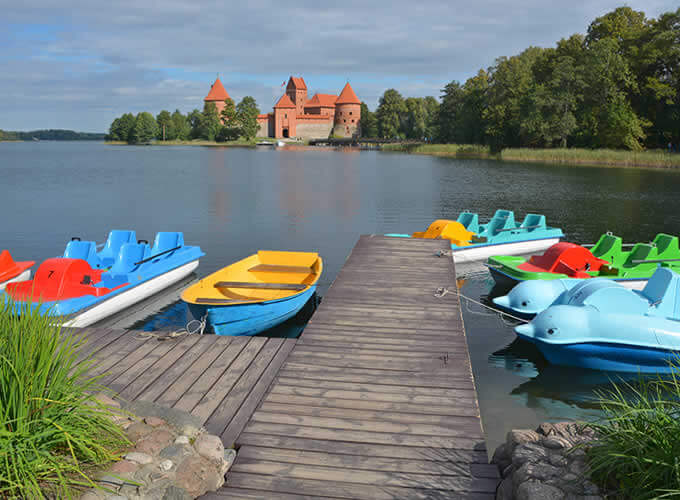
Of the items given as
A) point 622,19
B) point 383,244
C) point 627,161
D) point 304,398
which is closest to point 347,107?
point 622,19

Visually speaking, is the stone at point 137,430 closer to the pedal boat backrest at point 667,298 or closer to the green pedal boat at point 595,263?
the pedal boat backrest at point 667,298

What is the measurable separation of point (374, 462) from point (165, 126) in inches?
5528

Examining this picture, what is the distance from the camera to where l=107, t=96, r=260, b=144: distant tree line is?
11669 cm

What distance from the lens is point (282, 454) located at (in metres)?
3.86

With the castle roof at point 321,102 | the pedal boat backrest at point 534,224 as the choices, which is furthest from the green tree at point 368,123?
the pedal boat backrest at point 534,224

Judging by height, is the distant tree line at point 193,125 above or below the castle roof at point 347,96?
below

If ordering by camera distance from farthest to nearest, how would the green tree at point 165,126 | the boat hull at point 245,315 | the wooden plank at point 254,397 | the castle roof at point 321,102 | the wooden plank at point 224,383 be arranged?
the green tree at point 165,126 → the castle roof at point 321,102 → the boat hull at point 245,315 → the wooden plank at point 224,383 → the wooden plank at point 254,397

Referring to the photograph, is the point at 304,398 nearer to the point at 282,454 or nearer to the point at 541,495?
the point at 282,454

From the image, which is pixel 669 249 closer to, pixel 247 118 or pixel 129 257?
pixel 129 257

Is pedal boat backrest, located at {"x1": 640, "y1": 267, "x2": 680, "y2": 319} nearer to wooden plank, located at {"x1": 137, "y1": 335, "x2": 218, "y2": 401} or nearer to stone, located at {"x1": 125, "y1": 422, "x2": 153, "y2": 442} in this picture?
wooden plank, located at {"x1": 137, "y1": 335, "x2": 218, "y2": 401}

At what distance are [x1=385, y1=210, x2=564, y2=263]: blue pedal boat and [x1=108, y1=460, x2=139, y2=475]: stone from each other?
10976 mm

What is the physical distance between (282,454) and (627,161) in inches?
2013

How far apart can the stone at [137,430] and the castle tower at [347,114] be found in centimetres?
11979

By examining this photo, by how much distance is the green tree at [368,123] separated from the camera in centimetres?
11612
